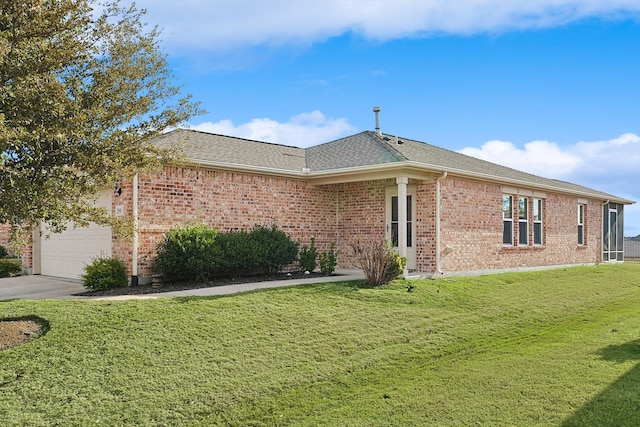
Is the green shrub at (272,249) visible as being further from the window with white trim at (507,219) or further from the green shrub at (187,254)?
the window with white trim at (507,219)

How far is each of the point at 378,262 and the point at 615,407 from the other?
23.3 feet

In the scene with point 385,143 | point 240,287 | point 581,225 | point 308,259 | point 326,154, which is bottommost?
point 240,287

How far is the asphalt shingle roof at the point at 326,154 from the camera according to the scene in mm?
14534

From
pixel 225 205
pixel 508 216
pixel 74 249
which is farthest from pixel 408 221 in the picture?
pixel 74 249

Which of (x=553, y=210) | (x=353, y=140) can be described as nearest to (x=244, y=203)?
(x=353, y=140)

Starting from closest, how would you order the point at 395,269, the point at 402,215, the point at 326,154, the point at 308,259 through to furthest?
the point at 395,269, the point at 402,215, the point at 308,259, the point at 326,154

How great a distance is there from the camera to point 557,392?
6.37m

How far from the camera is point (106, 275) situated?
1210cm

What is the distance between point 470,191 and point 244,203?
6.62 m

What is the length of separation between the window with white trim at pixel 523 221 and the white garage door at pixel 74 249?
42.2ft

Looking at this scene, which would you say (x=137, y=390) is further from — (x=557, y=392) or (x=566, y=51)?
(x=566, y=51)

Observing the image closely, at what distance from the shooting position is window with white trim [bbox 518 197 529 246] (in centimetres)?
1851

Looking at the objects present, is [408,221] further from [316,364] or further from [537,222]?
[316,364]

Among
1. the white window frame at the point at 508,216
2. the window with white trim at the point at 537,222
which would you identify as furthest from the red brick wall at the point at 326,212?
the window with white trim at the point at 537,222
